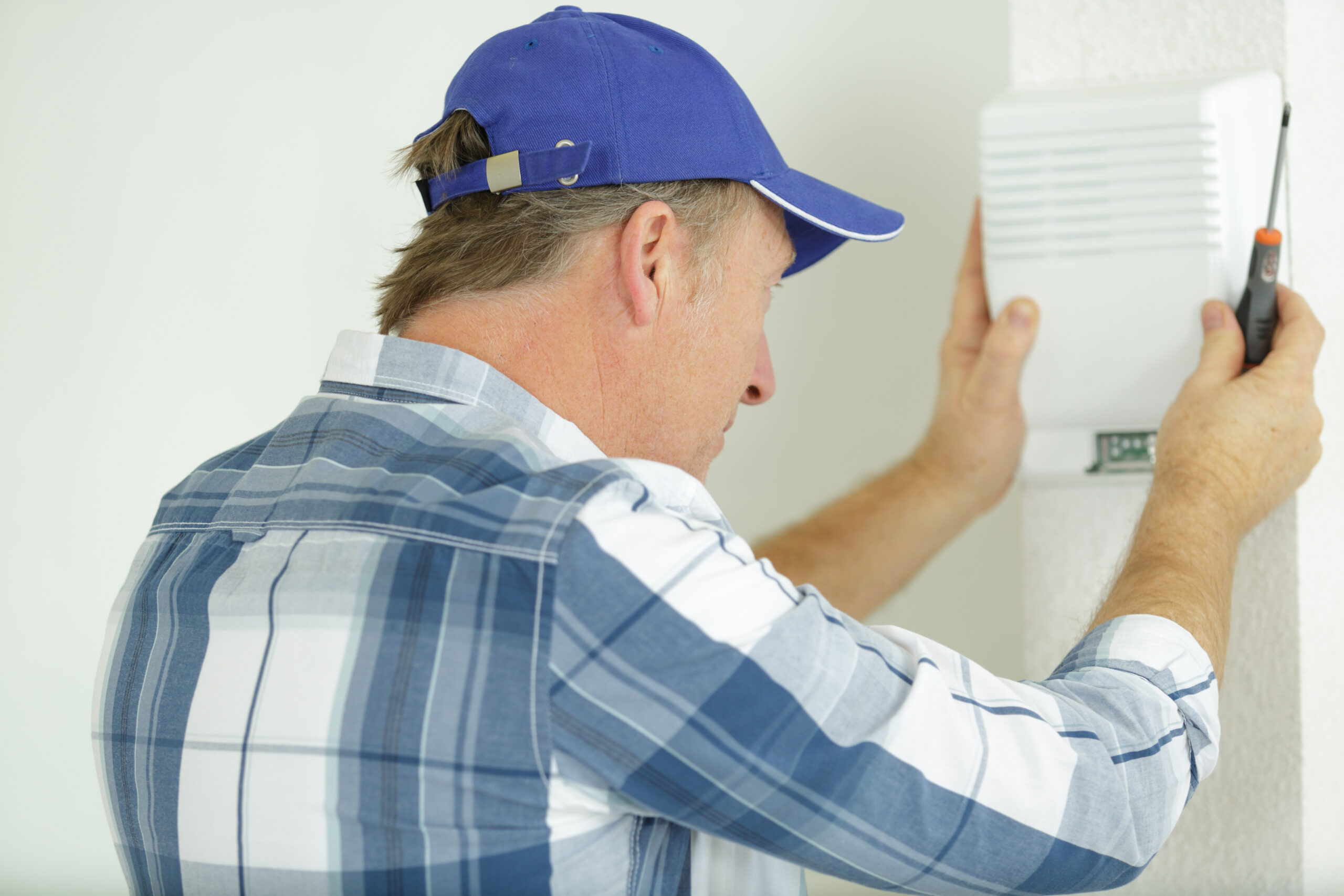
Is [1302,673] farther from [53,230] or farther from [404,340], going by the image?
[53,230]

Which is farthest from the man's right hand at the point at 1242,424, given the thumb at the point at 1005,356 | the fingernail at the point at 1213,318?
the thumb at the point at 1005,356

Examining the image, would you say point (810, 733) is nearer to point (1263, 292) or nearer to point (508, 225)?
point (508, 225)

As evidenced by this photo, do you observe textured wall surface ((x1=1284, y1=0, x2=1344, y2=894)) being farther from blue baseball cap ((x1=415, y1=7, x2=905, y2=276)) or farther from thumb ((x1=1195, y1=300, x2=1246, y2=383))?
blue baseball cap ((x1=415, y1=7, x2=905, y2=276))

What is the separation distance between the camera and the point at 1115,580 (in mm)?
844

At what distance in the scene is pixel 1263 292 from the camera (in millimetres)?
948

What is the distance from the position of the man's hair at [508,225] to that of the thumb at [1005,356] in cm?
33

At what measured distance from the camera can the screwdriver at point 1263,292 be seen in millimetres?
942

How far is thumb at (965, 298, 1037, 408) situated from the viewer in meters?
1.03

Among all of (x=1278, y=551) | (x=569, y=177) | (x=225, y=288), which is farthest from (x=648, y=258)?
(x=225, y=288)

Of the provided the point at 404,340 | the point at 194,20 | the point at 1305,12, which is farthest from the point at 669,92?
the point at 194,20

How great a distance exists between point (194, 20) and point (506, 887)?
1315 mm

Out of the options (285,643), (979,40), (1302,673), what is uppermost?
(979,40)

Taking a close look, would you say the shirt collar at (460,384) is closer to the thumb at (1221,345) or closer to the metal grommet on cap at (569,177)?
the metal grommet on cap at (569,177)

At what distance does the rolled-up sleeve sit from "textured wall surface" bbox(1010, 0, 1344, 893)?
1.35 feet
